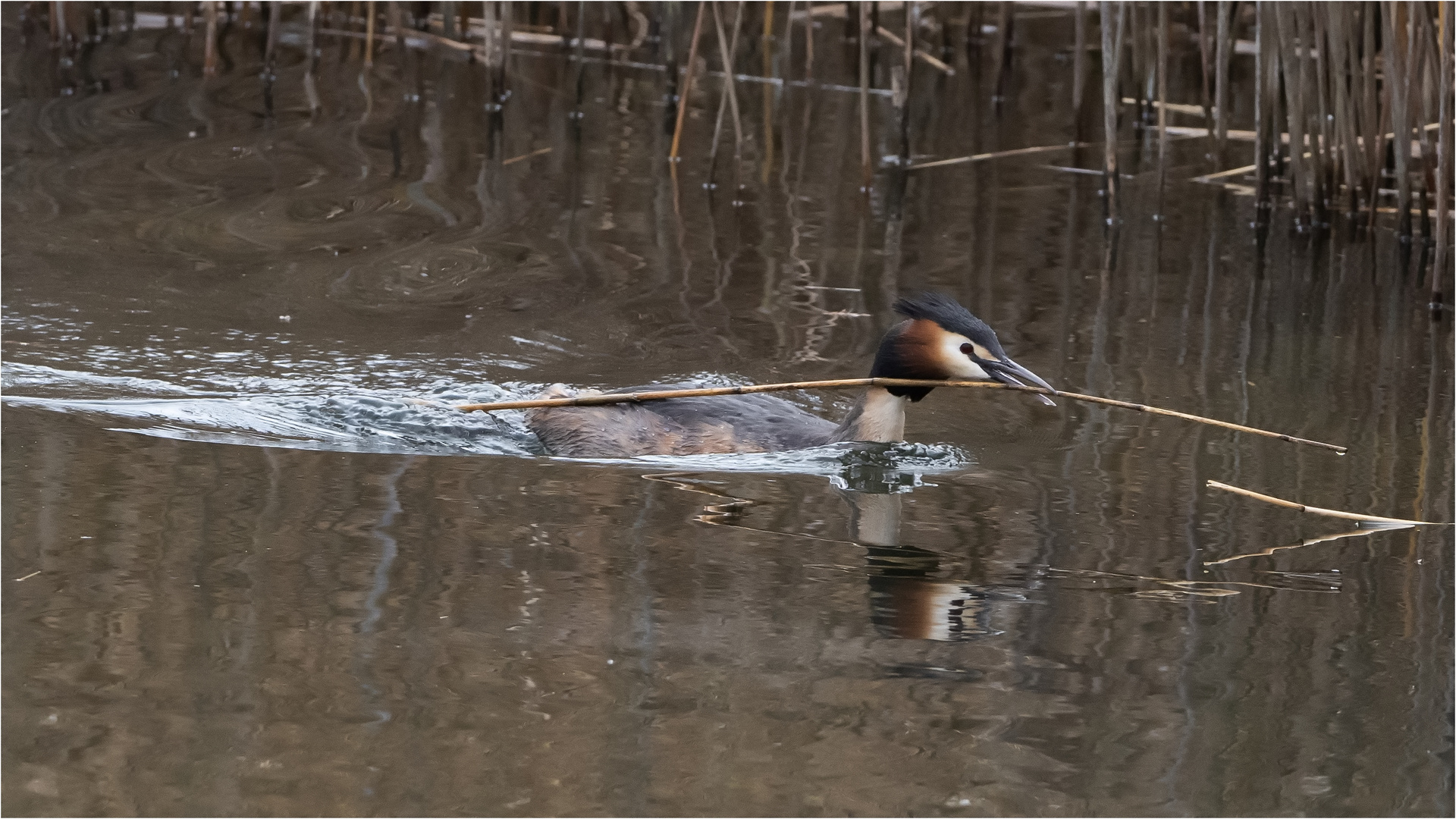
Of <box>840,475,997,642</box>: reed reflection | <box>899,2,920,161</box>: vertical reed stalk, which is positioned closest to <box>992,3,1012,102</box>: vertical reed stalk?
<box>899,2,920,161</box>: vertical reed stalk

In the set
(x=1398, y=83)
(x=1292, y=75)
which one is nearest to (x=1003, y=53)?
(x=1292, y=75)

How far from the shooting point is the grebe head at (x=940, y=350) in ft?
17.3

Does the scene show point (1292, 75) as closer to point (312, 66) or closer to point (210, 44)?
point (312, 66)

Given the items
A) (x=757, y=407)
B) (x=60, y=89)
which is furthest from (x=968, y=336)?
(x=60, y=89)

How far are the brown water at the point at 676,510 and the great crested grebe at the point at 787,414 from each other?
4.4 inches

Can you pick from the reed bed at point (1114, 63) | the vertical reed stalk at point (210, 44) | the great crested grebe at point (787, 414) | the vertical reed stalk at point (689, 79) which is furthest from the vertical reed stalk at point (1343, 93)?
the vertical reed stalk at point (210, 44)

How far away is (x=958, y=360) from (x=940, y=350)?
0.21 ft

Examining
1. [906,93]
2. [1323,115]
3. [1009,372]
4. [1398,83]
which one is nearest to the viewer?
[1009,372]

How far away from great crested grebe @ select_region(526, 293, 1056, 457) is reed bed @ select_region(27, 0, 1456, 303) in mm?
3012

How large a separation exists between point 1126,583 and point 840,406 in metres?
2.23

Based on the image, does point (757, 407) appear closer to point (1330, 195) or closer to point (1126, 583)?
point (1126, 583)

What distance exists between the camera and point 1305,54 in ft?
26.2

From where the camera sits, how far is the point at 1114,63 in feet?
27.2

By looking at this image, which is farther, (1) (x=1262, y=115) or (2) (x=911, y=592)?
(1) (x=1262, y=115)
